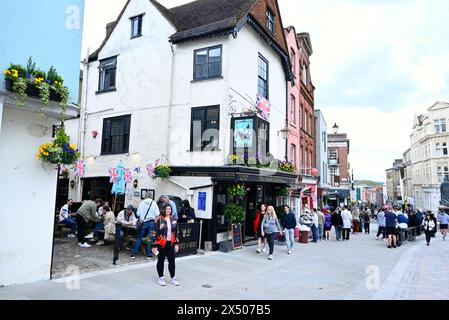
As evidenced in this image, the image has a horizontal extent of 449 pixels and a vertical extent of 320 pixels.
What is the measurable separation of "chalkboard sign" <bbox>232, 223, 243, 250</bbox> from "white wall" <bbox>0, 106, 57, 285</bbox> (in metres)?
6.71

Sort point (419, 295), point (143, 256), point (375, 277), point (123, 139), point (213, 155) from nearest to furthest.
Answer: point (419, 295)
point (375, 277)
point (143, 256)
point (213, 155)
point (123, 139)

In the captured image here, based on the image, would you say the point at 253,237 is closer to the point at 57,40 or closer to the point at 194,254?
the point at 194,254

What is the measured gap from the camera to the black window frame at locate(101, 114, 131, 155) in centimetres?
1527

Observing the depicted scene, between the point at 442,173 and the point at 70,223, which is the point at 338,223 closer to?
the point at 70,223

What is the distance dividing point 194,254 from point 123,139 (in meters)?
7.33

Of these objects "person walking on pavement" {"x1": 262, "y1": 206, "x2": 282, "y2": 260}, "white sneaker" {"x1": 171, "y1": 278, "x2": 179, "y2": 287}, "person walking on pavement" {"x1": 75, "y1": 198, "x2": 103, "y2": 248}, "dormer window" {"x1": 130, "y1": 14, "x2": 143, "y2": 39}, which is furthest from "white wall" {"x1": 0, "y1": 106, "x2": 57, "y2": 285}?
"dormer window" {"x1": 130, "y1": 14, "x2": 143, "y2": 39}

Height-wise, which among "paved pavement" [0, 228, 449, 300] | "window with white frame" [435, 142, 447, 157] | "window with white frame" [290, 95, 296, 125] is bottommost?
"paved pavement" [0, 228, 449, 300]

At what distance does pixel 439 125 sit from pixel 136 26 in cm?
5439

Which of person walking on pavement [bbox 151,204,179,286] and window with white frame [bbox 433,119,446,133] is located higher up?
window with white frame [bbox 433,119,446,133]

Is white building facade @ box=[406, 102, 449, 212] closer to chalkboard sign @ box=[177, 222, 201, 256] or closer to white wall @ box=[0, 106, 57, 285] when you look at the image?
chalkboard sign @ box=[177, 222, 201, 256]

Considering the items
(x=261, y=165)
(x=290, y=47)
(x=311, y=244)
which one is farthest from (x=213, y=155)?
(x=290, y=47)

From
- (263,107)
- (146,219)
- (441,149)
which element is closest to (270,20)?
(263,107)

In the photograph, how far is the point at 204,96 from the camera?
42.9 ft

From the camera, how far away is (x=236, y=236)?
12.4m
